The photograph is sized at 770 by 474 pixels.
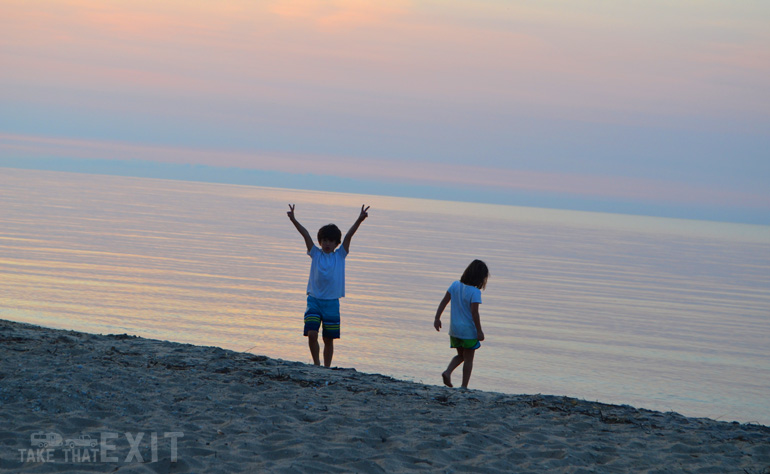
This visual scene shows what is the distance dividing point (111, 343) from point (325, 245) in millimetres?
3220

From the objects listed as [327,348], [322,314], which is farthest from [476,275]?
[327,348]

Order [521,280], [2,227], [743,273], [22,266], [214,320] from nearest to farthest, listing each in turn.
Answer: [214,320], [22,266], [521,280], [2,227], [743,273]

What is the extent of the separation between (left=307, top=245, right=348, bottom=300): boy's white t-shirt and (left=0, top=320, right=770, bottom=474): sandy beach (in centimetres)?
96

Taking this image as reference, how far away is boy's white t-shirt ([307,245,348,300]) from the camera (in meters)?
8.38

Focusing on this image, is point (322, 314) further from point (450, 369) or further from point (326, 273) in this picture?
point (450, 369)

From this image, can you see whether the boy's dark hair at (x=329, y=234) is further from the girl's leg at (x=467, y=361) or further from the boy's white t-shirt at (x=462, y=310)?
the girl's leg at (x=467, y=361)

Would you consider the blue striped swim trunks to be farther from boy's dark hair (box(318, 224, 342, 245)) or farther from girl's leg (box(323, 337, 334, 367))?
boy's dark hair (box(318, 224, 342, 245))

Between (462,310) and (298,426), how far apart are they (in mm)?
3266

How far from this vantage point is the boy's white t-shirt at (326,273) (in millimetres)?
8375

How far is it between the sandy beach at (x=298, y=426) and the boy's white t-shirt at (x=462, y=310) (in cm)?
84

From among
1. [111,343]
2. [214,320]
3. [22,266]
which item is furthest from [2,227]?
[111,343]

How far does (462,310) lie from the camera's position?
859cm

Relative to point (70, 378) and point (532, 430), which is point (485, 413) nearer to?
point (532, 430)

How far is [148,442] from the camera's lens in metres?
5.18
